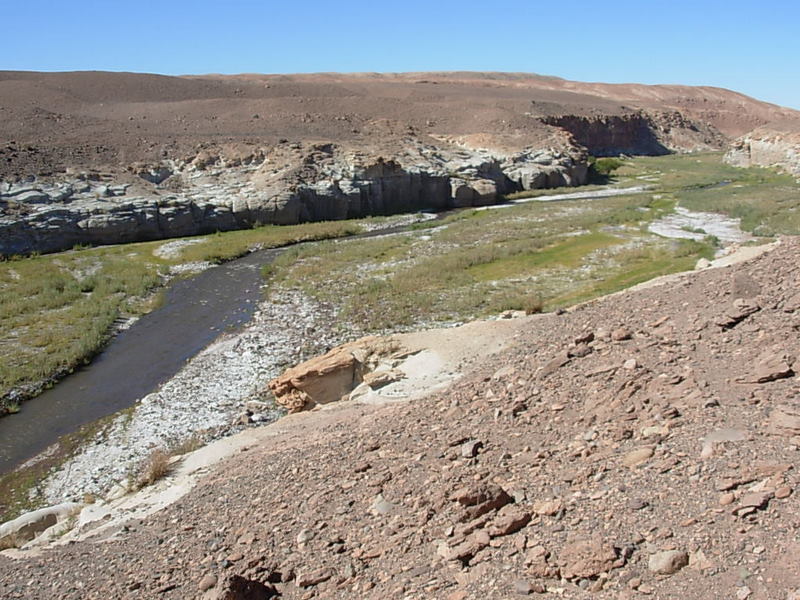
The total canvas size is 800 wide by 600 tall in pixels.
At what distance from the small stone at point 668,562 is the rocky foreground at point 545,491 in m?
0.03

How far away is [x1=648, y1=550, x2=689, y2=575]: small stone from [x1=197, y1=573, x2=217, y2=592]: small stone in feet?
16.2

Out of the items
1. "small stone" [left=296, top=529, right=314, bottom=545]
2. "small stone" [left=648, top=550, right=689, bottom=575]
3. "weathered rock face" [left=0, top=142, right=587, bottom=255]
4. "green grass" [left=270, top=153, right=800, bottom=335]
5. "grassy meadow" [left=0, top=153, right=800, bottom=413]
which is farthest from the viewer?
"weathered rock face" [left=0, top=142, right=587, bottom=255]

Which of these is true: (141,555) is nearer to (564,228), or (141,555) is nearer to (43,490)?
(43,490)

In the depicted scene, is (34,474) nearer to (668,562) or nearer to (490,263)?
(668,562)

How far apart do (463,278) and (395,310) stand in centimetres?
538

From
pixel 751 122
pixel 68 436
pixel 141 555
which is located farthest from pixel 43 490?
pixel 751 122

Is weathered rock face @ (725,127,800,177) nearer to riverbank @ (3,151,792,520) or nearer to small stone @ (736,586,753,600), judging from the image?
riverbank @ (3,151,792,520)

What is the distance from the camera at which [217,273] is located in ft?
119

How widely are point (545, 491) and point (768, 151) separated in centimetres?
7499

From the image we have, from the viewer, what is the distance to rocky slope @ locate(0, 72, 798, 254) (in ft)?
144

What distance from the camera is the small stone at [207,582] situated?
8.41 metres

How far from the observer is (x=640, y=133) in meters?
110

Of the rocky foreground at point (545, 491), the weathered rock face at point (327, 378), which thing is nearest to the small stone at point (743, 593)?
the rocky foreground at point (545, 491)

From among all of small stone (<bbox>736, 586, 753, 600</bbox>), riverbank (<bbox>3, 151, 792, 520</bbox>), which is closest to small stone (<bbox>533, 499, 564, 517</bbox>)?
small stone (<bbox>736, 586, 753, 600</bbox>)
